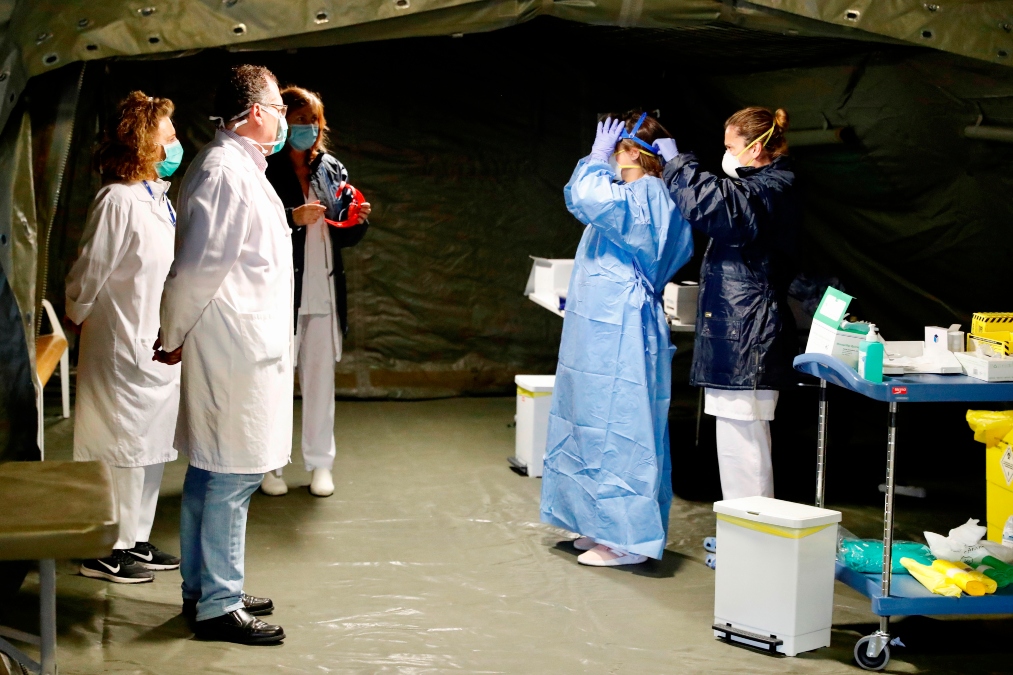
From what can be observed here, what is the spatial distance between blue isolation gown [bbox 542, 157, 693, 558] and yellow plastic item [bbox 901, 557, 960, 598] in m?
0.74

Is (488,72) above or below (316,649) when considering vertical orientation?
above

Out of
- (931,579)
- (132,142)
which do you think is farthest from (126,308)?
(931,579)

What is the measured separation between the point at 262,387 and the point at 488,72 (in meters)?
3.45

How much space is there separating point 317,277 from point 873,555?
2136 millimetres

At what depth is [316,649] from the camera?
8.66ft

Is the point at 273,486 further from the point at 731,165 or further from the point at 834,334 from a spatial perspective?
the point at 834,334

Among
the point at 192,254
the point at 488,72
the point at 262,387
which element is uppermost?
the point at 488,72

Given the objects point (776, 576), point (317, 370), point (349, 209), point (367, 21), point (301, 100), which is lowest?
point (776, 576)

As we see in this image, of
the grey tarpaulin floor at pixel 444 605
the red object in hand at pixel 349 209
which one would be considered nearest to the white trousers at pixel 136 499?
the grey tarpaulin floor at pixel 444 605

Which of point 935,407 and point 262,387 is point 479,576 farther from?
point 935,407

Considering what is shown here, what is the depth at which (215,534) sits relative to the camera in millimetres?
2609

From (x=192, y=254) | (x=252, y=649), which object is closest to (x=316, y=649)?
(x=252, y=649)

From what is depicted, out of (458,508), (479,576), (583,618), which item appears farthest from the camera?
(458,508)

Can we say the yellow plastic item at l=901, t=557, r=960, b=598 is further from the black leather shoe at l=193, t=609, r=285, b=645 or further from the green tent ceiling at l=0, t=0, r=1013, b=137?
the black leather shoe at l=193, t=609, r=285, b=645
